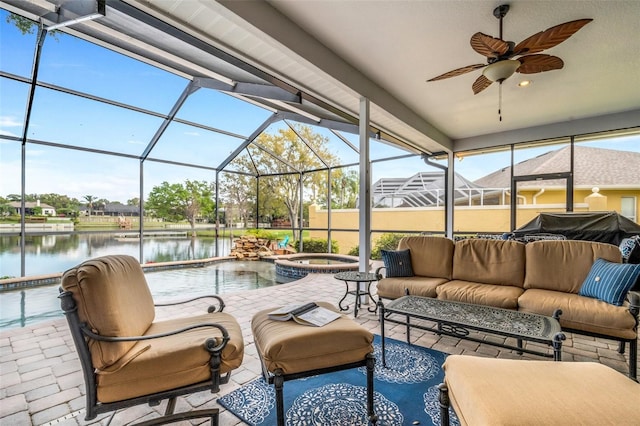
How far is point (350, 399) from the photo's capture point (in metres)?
1.88

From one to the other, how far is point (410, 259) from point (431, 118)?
3575 mm

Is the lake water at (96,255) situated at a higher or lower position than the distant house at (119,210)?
lower

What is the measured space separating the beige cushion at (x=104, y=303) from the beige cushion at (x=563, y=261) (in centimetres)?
349

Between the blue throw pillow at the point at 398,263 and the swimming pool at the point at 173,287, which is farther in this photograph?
the swimming pool at the point at 173,287

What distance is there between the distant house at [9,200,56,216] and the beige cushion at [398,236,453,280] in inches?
269

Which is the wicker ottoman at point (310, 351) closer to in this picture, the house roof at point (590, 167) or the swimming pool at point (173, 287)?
the swimming pool at point (173, 287)

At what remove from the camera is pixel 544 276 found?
2938 mm

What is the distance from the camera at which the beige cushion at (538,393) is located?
103 centimetres

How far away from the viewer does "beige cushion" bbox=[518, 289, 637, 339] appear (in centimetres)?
218

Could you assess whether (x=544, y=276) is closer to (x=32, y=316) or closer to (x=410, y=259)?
(x=410, y=259)

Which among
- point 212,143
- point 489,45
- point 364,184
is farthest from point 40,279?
point 489,45

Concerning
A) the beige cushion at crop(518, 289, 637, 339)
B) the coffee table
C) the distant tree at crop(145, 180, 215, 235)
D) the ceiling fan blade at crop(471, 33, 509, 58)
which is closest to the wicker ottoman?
the coffee table

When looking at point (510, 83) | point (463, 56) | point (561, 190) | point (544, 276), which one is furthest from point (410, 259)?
point (561, 190)

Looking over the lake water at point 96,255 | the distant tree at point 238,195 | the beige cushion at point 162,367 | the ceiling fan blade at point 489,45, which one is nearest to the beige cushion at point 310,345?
the beige cushion at point 162,367
